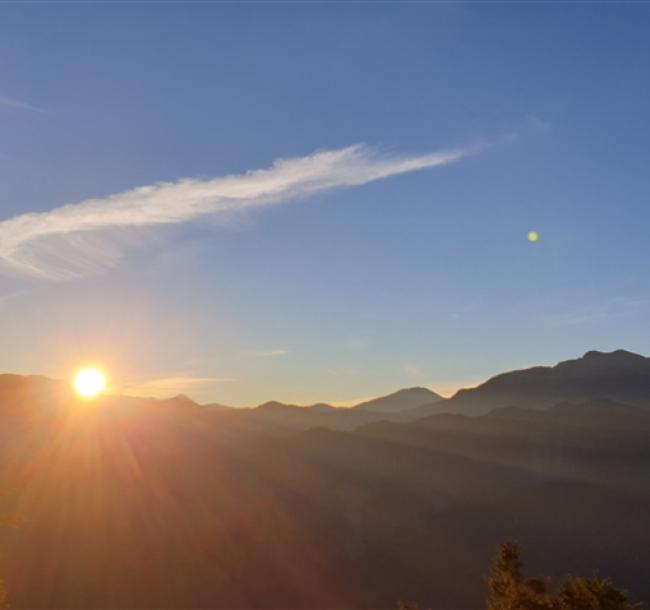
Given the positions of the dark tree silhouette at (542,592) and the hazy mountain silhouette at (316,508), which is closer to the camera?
the dark tree silhouette at (542,592)

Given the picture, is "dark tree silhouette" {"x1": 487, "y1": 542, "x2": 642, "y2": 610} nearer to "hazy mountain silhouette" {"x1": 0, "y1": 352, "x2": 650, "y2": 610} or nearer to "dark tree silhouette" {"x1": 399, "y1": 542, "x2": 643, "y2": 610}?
Result: "dark tree silhouette" {"x1": 399, "y1": 542, "x2": 643, "y2": 610}

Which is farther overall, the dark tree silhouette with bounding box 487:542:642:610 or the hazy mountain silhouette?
the hazy mountain silhouette

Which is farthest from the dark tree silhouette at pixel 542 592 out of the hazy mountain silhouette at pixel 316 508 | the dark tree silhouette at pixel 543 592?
the hazy mountain silhouette at pixel 316 508

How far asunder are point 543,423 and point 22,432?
14441cm

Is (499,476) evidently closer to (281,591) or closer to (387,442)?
(387,442)

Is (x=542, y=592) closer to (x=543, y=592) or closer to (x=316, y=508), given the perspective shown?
(x=543, y=592)

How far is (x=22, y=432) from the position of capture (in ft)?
586

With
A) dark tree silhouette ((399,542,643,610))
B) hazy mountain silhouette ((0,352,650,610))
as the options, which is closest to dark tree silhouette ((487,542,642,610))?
dark tree silhouette ((399,542,643,610))

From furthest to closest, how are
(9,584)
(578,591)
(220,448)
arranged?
(220,448) < (9,584) < (578,591)

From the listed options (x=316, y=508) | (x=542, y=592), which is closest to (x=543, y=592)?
(x=542, y=592)

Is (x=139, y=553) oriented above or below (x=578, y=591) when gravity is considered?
below

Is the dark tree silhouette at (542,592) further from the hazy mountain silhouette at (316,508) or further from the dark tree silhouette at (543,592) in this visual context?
the hazy mountain silhouette at (316,508)

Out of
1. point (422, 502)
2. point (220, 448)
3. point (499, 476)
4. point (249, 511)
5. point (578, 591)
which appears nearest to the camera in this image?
point (578, 591)

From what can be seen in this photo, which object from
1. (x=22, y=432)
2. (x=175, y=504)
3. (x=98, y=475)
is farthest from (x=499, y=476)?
(x=22, y=432)
